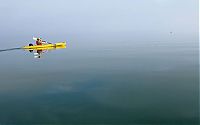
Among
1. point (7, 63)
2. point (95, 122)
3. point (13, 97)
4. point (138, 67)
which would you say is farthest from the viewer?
point (7, 63)

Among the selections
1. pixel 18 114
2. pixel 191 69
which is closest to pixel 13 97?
pixel 18 114

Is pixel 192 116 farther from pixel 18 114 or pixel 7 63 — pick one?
pixel 7 63

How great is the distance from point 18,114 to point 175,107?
20.5 m

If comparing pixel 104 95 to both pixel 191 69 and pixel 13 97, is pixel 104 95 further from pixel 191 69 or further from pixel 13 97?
pixel 191 69

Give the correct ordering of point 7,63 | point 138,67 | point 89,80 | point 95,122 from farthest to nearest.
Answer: point 7,63, point 138,67, point 89,80, point 95,122

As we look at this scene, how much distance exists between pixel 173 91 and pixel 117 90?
28.8 feet

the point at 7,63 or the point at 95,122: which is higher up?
the point at 7,63

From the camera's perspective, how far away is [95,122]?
33062 mm

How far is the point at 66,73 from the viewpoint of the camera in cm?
5884

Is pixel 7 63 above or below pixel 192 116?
above

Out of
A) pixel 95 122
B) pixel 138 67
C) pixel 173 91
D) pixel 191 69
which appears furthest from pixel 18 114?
pixel 191 69

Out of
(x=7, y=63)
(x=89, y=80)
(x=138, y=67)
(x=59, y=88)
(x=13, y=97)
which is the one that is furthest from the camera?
(x=7, y=63)

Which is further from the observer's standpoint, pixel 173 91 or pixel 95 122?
pixel 173 91

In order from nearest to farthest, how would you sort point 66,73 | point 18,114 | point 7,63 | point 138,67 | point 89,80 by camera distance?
A: point 18,114 < point 89,80 < point 66,73 < point 138,67 < point 7,63
